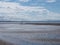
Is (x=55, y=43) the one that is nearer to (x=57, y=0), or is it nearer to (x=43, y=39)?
(x=43, y=39)

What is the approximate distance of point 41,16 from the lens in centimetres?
109

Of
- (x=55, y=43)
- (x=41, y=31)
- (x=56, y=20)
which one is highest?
(x=56, y=20)

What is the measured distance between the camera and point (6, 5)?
42.9 inches

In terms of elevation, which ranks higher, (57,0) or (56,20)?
(57,0)

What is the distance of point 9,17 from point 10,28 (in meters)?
0.13

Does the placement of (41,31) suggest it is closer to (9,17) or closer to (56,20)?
(56,20)

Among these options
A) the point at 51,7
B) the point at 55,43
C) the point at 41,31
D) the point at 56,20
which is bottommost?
the point at 55,43

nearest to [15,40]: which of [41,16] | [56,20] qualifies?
[41,16]

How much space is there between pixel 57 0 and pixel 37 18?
285 mm

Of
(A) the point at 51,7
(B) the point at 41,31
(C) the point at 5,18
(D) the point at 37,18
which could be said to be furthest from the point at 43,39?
(C) the point at 5,18

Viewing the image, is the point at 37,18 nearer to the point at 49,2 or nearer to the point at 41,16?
the point at 41,16

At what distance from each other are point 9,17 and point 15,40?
0.27 metres

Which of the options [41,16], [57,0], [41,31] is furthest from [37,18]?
[57,0]

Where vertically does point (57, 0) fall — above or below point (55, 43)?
above
